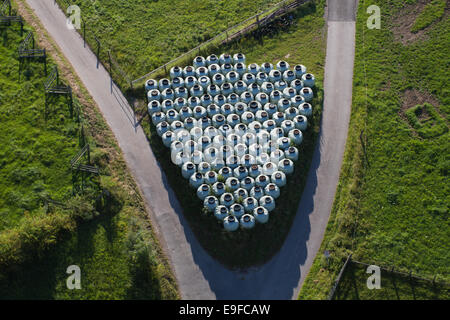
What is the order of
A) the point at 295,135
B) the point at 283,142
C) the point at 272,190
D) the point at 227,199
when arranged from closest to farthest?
the point at 227,199 < the point at 272,190 < the point at 283,142 < the point at 295,135

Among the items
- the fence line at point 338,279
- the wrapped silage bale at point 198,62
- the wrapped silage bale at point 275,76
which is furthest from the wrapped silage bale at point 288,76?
the fence line at point 338,279

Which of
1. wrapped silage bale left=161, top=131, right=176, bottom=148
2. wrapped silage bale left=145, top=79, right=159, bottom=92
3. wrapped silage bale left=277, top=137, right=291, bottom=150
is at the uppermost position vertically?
wrapped silage bale left=145, top=79, right=159, bottom=92

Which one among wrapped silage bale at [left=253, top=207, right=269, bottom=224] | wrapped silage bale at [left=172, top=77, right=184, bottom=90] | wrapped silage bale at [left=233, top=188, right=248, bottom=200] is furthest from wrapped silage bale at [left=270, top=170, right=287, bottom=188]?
wrapped silage bale at [left=172, top=77, right=184, bottom=90]

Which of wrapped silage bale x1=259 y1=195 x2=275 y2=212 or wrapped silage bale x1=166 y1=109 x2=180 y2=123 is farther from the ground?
wrapped silage bale x1=166 y1=109 x2=180 y2=123

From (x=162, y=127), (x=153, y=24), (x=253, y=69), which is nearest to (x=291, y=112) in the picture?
(x=253, y=69)

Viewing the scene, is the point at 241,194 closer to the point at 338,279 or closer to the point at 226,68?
the point at 338,279

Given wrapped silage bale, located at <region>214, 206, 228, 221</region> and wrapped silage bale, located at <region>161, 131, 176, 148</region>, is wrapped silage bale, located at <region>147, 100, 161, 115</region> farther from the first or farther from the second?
wrapped silage bale, located at <region>214, 206, 228, 221</region>
